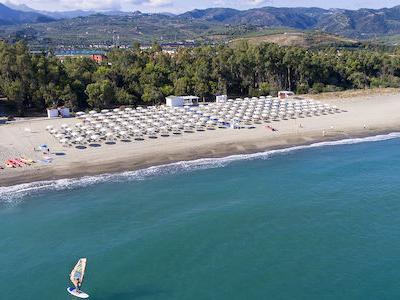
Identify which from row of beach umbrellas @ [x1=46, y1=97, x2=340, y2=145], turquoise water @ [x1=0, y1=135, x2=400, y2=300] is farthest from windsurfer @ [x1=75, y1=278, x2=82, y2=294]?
row of beach umbrellas @ [x1=46, y1=97, x2=340, y2=145]

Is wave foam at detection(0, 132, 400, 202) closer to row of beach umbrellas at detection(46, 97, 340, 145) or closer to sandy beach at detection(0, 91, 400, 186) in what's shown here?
sandy beach at detection(0, 91, 400, 186)

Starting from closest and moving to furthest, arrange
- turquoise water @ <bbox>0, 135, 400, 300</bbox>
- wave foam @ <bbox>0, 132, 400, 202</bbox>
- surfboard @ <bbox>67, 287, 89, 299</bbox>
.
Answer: surfboard @ <bbox>67, 287, 89, 299</bbox> → turquoise water @ <bbox>0, 135, 400, 300</bbox> → wave foam @ <bbox>0, 132, 400, 202</bbox>

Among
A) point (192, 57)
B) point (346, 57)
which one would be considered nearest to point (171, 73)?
point (192, 57)

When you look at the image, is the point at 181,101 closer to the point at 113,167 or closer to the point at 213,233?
the point at 113,167

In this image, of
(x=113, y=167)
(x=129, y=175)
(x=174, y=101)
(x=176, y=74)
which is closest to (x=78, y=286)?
(x=129, y=175)

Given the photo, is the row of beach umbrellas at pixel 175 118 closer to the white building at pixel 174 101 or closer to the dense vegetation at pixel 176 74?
the white building at pixel 174 101
